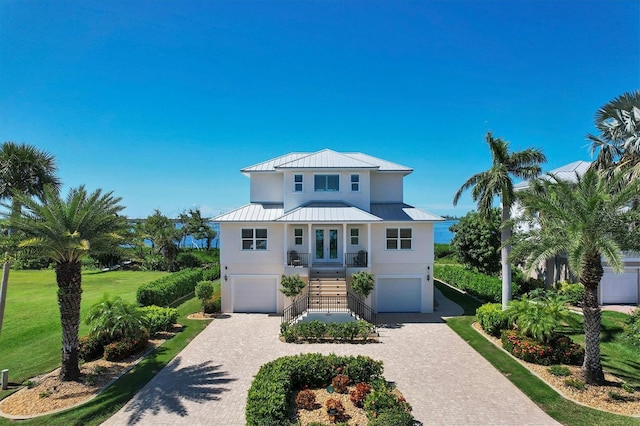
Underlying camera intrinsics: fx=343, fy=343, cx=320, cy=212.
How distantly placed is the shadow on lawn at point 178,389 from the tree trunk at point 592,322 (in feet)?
40.1

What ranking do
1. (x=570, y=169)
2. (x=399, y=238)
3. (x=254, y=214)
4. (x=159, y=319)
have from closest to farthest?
(x=159, y=319) < (x=399, y=238) < (x=254, y=214) < (x=570, y=169)

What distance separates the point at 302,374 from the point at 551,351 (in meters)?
9.73

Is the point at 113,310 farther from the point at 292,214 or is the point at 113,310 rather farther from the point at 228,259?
the point at 292,214

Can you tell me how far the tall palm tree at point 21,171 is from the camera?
48.2 ft

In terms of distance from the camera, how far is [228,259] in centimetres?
2144

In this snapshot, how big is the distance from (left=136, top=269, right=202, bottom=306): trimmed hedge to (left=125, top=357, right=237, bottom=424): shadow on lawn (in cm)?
828

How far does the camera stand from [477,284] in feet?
81.8

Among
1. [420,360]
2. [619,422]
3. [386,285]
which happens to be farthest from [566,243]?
[386,285]

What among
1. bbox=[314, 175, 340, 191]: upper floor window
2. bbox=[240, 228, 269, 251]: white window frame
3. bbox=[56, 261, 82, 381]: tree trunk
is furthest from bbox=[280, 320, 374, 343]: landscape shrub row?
bbox=[314, 175, 340, 191]: upper floor window

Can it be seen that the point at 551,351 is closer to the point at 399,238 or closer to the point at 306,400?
the point at 306,400

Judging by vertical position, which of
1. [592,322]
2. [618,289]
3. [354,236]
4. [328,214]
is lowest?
[618,289]

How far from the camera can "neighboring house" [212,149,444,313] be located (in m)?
21.1

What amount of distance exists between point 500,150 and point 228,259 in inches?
660

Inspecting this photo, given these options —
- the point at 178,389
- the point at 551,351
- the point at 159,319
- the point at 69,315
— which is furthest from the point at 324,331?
the point at 69,315
